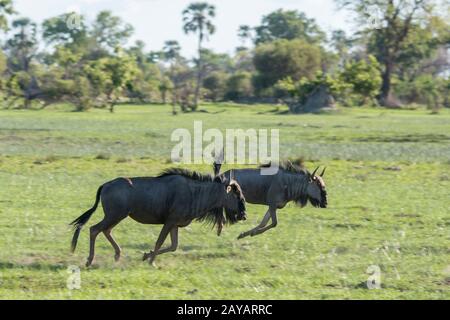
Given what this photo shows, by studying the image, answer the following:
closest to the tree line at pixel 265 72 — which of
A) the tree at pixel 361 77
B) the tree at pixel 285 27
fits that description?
the tree at pixel 361 77

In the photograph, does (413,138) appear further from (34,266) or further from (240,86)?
(240,86)

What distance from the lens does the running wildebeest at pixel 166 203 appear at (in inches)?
387

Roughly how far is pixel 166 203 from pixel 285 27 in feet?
435

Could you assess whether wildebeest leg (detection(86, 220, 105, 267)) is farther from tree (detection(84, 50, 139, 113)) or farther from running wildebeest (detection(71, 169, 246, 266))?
tree (detection(84, 50, 139, 113))

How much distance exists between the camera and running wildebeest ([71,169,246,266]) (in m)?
9.82

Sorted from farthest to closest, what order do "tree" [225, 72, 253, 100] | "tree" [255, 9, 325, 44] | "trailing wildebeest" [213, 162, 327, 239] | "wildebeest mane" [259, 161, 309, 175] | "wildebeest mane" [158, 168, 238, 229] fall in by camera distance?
"tree" [255, 9, 325, 44], "tree" [225, 72, 253, 100], "wildebeest mane" [259, 161, 309, 175], "trailing wildebeest" [213, 162, 327, 239], "wildebeest mane" [158, 168, 238, 229]

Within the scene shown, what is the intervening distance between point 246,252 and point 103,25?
4912 inches

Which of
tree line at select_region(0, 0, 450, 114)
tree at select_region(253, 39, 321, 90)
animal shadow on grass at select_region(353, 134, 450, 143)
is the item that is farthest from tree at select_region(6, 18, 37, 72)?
animal shadow on grass at select_region(353, 134, 450, 143)

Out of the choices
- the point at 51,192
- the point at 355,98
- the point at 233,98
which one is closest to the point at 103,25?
the point at 233,98

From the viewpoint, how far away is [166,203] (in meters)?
10.0

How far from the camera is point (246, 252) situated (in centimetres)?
1088

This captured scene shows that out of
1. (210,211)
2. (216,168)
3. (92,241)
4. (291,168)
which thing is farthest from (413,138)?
(92,241)

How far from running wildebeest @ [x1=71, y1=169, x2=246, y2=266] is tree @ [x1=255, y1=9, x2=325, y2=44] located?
128 metres
